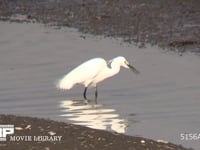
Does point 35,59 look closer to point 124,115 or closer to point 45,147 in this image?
point 124,115

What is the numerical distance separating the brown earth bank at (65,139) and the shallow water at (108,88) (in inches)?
43.5

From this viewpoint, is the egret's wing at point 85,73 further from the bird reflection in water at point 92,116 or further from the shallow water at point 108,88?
the bird reflection in water at point 92,116

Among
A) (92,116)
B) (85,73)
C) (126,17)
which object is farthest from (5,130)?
(126,17)

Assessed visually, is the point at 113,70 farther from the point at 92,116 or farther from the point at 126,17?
the point at 126,17

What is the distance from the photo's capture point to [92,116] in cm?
1213

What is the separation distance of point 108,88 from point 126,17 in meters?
6.42

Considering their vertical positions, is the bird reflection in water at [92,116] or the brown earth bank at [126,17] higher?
the brown earth bank at [126,17]

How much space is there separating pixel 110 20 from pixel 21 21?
263 cm

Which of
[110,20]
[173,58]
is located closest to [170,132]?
[173,58]

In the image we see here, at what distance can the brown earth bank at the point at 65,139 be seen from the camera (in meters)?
8.60

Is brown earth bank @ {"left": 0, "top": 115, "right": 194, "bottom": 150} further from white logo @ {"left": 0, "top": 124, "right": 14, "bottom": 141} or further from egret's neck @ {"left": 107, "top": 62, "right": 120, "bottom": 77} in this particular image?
egret's neck @ {"left": 107, "top": 62, "right": 120, "bottom": 77}

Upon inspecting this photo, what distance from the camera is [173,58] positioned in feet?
53.2

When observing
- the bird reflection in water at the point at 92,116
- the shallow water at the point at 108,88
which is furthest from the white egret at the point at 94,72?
the bird reflection in water at the point at 92,116

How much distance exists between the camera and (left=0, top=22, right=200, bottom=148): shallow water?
11525 mm
